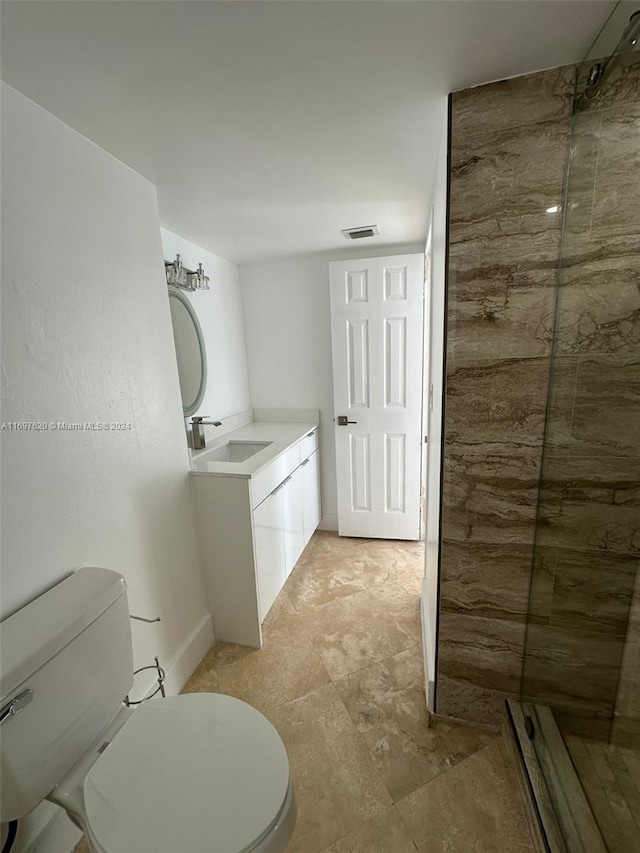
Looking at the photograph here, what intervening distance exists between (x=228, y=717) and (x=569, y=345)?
144 centimetres

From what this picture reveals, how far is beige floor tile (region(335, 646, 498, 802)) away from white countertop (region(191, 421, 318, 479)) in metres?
1.05

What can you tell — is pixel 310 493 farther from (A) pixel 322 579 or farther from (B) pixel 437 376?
(B) pixel 437 376

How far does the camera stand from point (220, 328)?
254 centimetres

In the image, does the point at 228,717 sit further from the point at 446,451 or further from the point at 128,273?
the point at 128,273

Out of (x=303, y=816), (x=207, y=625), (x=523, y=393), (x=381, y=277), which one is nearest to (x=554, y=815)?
(x=303, y=816)

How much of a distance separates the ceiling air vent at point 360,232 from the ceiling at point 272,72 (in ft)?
2.06

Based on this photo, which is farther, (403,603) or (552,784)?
(403,603)

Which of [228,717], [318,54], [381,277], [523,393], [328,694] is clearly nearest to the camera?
[318,54]


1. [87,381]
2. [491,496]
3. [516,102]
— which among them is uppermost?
[516,102]

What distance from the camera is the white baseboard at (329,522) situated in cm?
302

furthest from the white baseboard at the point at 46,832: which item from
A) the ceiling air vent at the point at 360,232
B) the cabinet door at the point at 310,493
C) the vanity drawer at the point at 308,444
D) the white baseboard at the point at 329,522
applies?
the ceiling air vent at the point at 360,232

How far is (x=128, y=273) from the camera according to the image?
1383 millimetres

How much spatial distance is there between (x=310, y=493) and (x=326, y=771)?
1568 mm

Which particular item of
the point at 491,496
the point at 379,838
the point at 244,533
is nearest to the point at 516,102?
the point at 491,496
